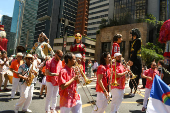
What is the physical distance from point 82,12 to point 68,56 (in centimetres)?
10876

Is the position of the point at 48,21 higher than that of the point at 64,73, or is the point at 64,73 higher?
the point at 48,21

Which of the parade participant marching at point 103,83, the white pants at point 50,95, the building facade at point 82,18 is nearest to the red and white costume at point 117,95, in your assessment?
the parade participant marching at point 103,83

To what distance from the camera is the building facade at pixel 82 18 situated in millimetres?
103875

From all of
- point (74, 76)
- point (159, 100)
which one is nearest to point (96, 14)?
point (74, 76)

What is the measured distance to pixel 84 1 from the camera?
343 feet

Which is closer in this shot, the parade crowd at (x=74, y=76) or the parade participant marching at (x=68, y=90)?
the parade participant marching at (x=68, y=90)

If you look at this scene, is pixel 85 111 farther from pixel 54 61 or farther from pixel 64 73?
pixel 64 73

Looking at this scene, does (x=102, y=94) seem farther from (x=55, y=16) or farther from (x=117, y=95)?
(x=55, y=16)

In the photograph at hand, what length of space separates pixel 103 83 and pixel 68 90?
3.88 feet

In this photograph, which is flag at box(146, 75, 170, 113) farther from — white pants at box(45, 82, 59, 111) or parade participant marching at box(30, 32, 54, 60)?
parade participant marching at box(30, 32, 54, 60)

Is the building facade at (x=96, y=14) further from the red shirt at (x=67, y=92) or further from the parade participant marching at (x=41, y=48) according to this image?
the red shirt at (x=67, y=92)

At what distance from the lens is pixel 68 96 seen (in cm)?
289

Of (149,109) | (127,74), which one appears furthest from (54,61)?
(149,109)

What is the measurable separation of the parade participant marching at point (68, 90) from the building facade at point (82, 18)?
102 meters
